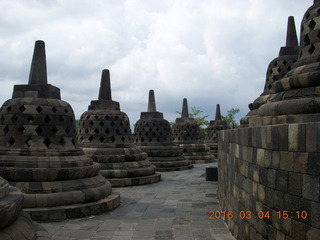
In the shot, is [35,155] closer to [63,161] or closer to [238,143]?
[63,161]

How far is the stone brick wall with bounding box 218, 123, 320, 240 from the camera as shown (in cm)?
287

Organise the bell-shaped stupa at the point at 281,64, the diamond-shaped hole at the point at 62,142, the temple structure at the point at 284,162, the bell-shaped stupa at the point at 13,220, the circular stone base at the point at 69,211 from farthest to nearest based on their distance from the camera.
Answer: the bell-shaped stupa at the point at 281,64, the diamond-shaped hole at the point at 62,142, the circular stone base at the point at 69,211, the bell-shaped stupa at the point at 13,220, the temple structure at the point at 284,162

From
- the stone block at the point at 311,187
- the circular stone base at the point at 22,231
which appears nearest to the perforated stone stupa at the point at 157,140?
the circular stone base at the point at 22,231

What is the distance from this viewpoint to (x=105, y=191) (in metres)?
7.63

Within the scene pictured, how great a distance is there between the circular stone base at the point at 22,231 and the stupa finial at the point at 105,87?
8.47m

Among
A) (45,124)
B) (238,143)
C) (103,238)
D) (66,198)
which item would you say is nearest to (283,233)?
(238,143)

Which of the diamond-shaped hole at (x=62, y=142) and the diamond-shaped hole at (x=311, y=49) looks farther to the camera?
the diamond-shaped hole at (x=62, y=142)

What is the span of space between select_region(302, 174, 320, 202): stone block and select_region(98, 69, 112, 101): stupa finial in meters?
10.00

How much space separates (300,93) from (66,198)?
480 cm

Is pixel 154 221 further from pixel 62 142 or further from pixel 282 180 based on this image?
pixel 282 180

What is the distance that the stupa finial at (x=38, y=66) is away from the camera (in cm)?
784

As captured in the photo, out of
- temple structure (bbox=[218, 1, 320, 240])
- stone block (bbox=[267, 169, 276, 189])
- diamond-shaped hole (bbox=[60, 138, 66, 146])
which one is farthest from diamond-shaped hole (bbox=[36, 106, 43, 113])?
stone block (bbox=[267, 169, 276, 189])

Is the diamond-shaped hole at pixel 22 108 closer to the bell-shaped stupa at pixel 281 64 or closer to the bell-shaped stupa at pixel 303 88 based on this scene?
the bell-shaped stupa at pixel 303 88
